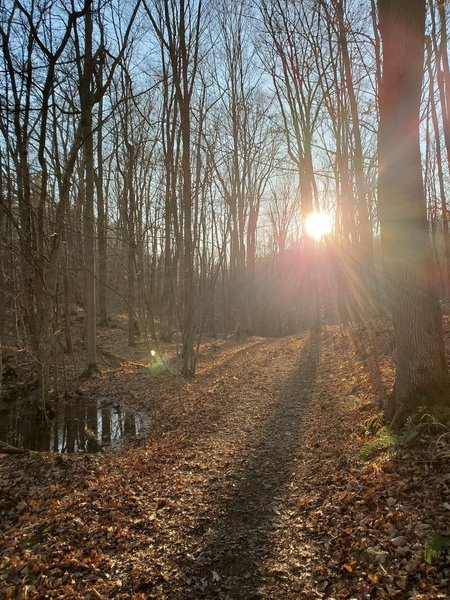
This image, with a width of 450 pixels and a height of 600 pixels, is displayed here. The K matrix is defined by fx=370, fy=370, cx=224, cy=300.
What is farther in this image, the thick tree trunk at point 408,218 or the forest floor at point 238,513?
the thick tree trunk at point 408,218

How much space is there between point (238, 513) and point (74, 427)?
5878 mm

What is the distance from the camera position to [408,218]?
506cm

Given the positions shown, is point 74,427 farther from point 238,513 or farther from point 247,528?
point 247,528

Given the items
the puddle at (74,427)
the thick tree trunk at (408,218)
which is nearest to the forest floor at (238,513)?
the thick tree trunk at (408,218)

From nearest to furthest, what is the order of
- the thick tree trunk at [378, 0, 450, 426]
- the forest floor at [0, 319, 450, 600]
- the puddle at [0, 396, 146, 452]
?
the forest floor at [0, 319, 450, 600], the thick tree trunk at [378, 0, 450, 426], the puddle at [0, 396, 146, 452]

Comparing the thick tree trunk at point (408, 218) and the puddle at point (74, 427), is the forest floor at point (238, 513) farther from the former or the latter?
the puddle at point (74, 427)

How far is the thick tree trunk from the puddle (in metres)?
5.44

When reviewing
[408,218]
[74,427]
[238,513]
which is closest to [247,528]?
[238,513]

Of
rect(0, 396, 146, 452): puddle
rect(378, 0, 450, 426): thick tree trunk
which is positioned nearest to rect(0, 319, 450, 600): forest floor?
rect(378, 0, 450, 426): thick tree trunk

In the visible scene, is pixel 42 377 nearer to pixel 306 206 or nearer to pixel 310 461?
pixel 310 461

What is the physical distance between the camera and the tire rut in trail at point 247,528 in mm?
3160

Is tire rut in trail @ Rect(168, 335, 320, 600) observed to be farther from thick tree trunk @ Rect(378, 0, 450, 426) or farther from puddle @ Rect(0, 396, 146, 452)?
puddle @ Rect(0, 396, 146, 452)

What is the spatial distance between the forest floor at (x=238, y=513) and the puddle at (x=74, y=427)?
3.53ft

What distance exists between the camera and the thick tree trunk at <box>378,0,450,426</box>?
16.2 feet
